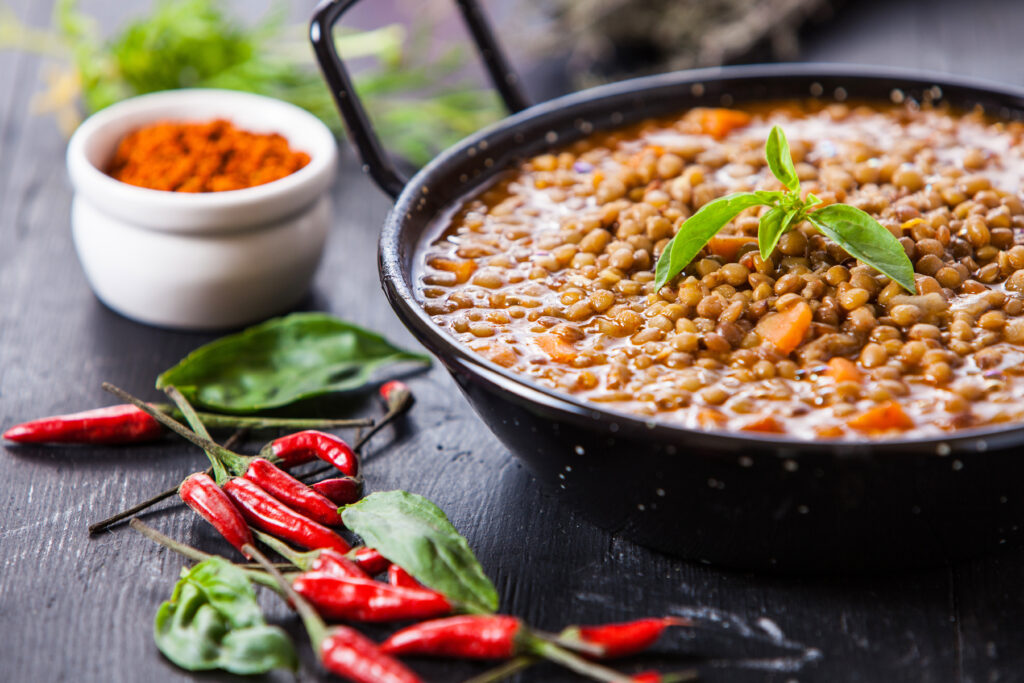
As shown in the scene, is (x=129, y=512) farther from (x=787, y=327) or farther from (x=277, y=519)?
(x=787, y=327)

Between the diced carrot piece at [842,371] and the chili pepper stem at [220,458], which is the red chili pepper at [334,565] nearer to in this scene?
the chili pepper stem at [220,458]

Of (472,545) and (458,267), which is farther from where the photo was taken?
(458,267)

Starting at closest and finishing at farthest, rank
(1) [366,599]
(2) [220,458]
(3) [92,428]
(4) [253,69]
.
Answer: (1) [366,599] → (2) [220,458] → (3) [92,428] → (4) [253,69]

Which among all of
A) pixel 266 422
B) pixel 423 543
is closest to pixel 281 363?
pixel 266 422

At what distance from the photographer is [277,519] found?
288 cm

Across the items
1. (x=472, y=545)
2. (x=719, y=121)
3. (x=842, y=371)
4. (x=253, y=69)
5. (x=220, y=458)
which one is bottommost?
(x=472, y=545)

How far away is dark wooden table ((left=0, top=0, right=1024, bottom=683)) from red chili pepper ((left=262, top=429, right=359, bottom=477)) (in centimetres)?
12

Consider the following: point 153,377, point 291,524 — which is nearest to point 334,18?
point 153,377

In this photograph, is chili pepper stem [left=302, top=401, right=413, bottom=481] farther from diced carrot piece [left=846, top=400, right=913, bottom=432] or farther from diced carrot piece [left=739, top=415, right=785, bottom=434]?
diced carrot piece [left=846, top=400, right=913, bottom=432]

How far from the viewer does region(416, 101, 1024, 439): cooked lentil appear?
102 inches

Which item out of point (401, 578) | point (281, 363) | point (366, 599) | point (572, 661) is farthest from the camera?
point (281, 363)

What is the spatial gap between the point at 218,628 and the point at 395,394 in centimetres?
110

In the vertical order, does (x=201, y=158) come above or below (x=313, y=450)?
above

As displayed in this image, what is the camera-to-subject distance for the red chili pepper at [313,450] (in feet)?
10.3
